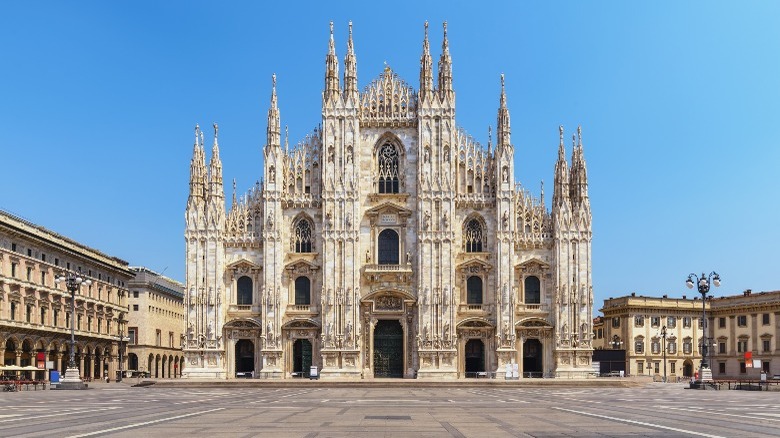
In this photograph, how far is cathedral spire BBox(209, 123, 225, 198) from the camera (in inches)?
3093

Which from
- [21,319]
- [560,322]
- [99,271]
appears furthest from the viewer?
[99,271]

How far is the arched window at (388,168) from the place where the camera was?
80.1m

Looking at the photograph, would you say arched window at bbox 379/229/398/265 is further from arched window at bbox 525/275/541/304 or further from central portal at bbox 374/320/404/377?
arched window at bbox 525/275/541/304

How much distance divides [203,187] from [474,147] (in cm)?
2217

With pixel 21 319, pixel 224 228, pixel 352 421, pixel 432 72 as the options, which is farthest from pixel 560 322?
pixel 352 421

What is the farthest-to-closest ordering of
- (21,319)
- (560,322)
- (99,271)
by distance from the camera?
(99,271) < (21,319) < (560,322)

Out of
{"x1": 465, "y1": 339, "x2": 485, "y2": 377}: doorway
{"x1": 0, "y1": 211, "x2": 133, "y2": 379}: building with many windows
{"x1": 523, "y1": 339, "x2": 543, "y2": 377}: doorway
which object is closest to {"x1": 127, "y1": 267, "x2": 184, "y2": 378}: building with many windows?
{"x1": 0, "y1": 211, "x2": 133, "y2": 379}: building with many windows

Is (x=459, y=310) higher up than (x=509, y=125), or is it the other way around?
(x=509, y=125)

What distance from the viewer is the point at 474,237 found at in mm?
79500

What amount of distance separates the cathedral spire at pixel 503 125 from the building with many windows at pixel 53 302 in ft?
116

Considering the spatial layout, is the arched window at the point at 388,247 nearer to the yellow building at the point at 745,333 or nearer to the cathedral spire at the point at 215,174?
the cathedral spire at the point at 215,174

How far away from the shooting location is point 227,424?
25.6 m

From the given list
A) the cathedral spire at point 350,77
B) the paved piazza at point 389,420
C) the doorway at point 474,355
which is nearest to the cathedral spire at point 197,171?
the cathedral spire at point 350,77

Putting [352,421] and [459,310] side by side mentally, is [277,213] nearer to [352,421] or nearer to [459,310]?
[459,310]
